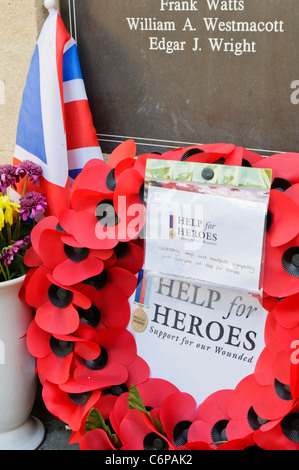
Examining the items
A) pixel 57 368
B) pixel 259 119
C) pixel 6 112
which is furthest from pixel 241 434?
pixel 6 112

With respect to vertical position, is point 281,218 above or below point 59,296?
above

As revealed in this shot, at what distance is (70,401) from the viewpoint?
5.18ft

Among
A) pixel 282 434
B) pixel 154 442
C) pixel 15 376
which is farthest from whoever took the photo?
pixel 15 376

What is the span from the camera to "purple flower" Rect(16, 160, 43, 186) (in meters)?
1.70

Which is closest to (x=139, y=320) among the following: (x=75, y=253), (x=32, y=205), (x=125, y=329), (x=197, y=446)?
(x=125, y=329)

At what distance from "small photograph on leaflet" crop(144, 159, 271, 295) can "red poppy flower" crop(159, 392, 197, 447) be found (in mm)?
320

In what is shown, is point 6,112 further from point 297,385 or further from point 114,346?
point 297,385

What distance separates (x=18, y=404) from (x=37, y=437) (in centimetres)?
14

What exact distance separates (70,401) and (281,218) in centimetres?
80

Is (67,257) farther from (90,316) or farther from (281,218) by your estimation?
(281,218)

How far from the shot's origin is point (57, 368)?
1.58 m

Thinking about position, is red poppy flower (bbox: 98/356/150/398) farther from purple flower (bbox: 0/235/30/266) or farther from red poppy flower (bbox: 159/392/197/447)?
purple flower (bbox: 0/235/30/266)

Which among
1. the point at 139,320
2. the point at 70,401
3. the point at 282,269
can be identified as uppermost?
the point at 282,269

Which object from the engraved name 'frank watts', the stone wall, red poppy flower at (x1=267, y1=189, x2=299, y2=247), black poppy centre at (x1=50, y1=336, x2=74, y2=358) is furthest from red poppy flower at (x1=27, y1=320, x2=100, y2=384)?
the engraved name 'frank watts'
